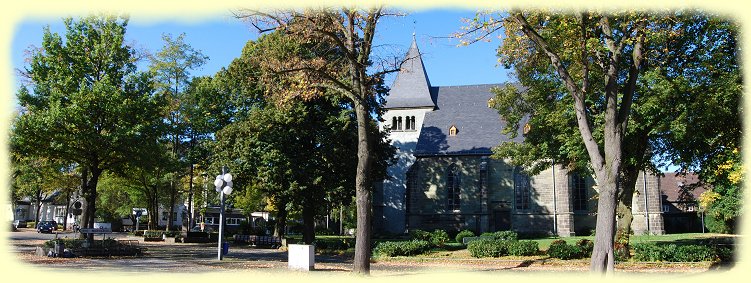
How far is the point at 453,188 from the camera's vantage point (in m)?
48.4

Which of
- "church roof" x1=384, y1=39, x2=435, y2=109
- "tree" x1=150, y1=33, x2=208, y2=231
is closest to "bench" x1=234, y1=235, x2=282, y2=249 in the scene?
"tree" x1=150, y1=33, x2=208, y2=231

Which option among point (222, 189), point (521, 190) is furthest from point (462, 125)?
point (222, 189)

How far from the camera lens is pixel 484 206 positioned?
46.3 m

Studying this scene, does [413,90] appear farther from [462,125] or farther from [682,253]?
[682,253]

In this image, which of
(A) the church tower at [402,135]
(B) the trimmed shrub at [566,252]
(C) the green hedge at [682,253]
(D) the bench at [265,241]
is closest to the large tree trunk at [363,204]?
(B) the trimmed shrub at [566,252]

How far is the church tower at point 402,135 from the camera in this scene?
53.1 m

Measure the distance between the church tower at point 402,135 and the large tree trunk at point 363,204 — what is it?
37275 mm

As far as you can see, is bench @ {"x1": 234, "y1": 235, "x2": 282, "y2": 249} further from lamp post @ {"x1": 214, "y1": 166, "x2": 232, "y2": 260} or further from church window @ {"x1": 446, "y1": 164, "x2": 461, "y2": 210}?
church window @ {"x1": 446, "y1": 164, "x2": 461, "y2": 210}

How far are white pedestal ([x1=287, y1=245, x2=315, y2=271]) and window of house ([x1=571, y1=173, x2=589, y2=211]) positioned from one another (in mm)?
34097

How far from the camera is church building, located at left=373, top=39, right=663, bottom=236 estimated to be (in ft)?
149

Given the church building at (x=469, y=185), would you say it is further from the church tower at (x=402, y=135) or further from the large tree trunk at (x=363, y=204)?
the large tree trunk at (x=363, y=204)

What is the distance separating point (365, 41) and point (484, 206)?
33184 mm

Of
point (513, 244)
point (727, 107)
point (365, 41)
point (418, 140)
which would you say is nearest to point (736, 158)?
point (727, 107)

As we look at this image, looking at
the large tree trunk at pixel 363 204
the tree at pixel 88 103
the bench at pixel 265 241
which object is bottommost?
the bench at pixel 265 241
